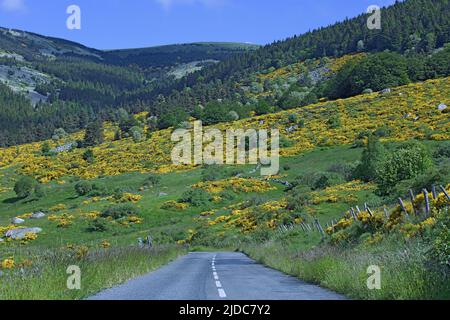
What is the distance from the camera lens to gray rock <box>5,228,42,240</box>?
52684 millimetres

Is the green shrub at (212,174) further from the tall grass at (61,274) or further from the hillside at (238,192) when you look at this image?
the tall grass at (61,274)

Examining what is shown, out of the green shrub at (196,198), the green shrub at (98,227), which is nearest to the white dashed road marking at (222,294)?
the green shrub at (98,227)

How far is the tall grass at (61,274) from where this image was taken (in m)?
11.8

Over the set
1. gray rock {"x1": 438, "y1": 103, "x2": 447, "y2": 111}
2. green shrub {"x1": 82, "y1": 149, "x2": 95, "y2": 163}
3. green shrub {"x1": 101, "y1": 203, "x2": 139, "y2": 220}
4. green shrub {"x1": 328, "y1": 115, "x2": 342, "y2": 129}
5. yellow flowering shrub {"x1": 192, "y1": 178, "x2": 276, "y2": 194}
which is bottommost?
green shrub {"x1": 101, "y1": 203, "x2": 139, "y2": 220}

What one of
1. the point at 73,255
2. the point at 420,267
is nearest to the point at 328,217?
the point at 73,255

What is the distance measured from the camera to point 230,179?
7781 cm

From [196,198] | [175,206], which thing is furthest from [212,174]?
[175,206]

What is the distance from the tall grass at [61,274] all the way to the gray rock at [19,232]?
3333cm

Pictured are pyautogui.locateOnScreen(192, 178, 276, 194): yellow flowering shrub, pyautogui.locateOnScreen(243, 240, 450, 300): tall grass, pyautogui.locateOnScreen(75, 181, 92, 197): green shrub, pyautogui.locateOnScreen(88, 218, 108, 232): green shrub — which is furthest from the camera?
pyautogui.locateOnScreen(75, 181, 92, 197): green shrub

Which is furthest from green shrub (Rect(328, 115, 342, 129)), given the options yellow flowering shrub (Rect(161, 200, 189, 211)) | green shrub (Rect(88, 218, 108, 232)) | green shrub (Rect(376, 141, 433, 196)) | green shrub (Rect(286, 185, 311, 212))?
green shrub (Rect(376, 141, 433, 196))

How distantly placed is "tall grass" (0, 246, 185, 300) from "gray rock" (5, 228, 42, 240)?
109 feet

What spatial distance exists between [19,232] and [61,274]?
43538 millimetres

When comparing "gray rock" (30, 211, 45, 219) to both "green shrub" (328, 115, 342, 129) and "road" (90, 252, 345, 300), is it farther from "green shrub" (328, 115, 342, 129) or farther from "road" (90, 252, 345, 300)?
"green shrub" (328, 115, 342, 129)

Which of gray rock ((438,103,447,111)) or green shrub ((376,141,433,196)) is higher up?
gray rock ((438,103,447,111))
